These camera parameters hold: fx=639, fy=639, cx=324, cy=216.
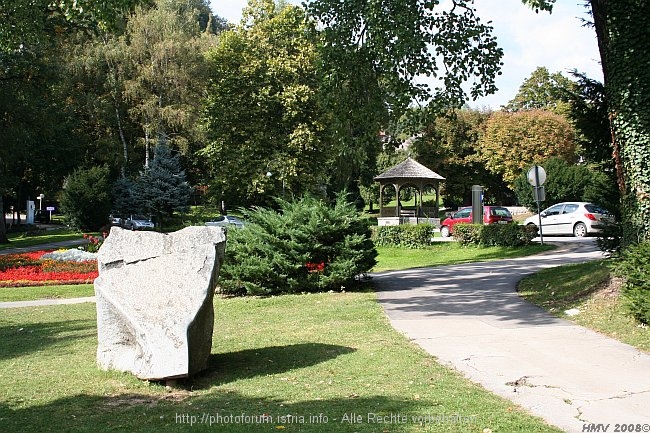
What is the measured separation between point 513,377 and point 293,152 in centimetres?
3425

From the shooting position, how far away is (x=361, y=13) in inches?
521

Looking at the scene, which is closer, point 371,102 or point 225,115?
point 371,102

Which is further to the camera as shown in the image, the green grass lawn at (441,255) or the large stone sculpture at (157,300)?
the green grass lawn at (441,255)

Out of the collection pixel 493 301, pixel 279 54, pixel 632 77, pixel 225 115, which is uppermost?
pixel 279 54

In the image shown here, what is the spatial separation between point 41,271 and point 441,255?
1487 centimetres

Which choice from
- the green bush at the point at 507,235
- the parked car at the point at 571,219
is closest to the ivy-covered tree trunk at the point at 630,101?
the green bush at the point at 507,235

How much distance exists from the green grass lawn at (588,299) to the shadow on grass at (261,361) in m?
3.86

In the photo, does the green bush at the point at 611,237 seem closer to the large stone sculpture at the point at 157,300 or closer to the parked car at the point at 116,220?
the large stone sculpture at the point at 157,300

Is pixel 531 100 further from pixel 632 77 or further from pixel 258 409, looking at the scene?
pixel 258 409

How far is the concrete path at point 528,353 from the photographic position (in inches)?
218

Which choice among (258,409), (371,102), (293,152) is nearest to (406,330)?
(258,409)

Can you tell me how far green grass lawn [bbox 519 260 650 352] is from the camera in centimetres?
888

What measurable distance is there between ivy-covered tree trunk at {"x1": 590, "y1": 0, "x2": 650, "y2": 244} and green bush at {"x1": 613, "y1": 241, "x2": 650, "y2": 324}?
1213 millimetres

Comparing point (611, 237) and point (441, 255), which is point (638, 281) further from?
point (441, 255)
